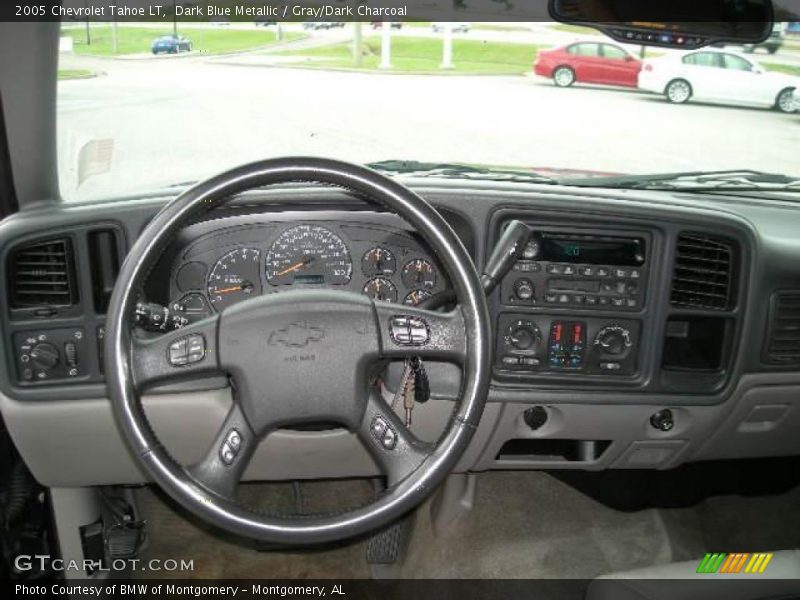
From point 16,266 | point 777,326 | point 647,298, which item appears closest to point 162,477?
point 16,266

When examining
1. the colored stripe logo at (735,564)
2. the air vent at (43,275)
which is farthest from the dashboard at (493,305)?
the colored stripe logo at (735,564)

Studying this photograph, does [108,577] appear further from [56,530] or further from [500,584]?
[500,584]

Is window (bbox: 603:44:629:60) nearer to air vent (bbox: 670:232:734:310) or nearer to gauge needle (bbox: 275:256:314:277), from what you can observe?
air vent (bbox: 670:232:734:310)

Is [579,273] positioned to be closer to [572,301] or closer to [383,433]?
[572,301]

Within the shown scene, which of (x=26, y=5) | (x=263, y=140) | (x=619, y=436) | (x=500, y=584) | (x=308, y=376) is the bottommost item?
(x=500, y=584)

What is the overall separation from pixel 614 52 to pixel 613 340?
2.87 ft

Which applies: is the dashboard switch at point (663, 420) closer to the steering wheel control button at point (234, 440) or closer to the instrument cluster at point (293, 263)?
the instrument cluster at point (293, 263)

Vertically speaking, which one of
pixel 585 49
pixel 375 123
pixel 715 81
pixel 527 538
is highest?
pixel 585 49

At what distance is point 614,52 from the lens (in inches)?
101

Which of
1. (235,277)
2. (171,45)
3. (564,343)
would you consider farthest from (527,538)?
(171,45)

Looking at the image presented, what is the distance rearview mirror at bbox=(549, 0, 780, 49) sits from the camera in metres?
2.08

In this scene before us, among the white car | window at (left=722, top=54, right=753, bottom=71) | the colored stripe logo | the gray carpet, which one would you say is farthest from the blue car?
the colored stripe logo

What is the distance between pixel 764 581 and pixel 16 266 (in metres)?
2.05

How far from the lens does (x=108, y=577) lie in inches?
120
